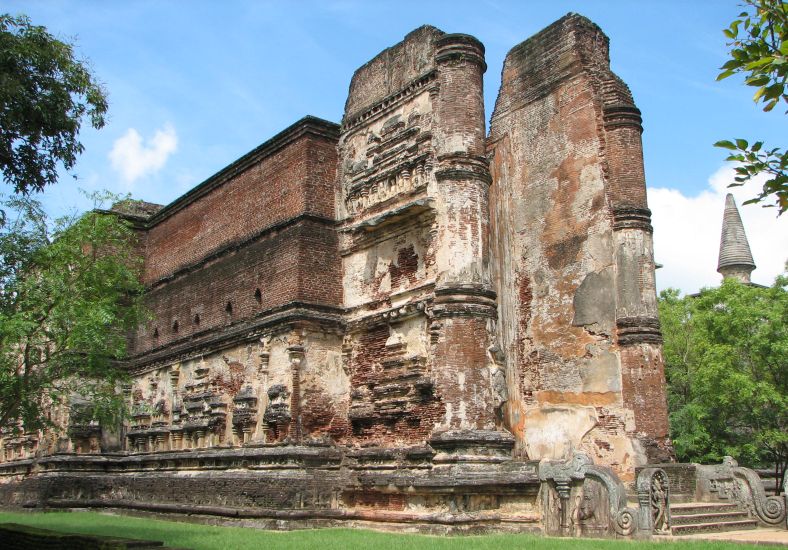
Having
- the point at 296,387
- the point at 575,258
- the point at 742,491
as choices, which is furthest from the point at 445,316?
the point at 742,491

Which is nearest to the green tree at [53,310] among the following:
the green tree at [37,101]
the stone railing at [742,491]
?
the green tree at [37,101]

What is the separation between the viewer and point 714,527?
12.1 m

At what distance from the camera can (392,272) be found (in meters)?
15.3

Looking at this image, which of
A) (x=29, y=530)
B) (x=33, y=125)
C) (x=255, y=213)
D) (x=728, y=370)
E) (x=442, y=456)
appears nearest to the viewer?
(x=29, y=530)

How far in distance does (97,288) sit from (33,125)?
Result: 4.68 metres

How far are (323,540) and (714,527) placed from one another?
19.5 ft

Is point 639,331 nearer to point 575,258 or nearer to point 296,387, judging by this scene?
point 575,258

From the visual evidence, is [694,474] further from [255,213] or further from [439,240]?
[255,213]

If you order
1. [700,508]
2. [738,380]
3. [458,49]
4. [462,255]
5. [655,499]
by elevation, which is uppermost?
[458,49]

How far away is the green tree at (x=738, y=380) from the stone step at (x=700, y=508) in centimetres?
1310

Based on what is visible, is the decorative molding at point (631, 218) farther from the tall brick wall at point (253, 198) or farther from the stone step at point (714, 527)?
the tall brick wall at point (253, 198)

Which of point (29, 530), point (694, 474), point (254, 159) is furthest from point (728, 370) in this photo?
point (29, 530)

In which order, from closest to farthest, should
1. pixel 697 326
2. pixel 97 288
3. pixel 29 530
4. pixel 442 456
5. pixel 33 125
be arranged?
1. pixel 29 530
2. pixel 33 125
3. pixel 442 456
4. pixel 97 288
5. pixel 697 326

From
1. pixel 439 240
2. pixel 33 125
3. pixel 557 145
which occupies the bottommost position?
pixel 439 240
